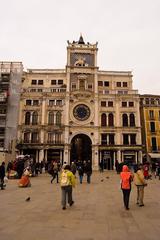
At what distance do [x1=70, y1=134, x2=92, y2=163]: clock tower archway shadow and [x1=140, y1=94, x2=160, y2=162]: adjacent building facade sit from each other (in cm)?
1219

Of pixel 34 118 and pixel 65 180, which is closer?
pixel 65 180

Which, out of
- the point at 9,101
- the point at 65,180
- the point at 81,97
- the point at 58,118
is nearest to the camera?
the point at 65,180

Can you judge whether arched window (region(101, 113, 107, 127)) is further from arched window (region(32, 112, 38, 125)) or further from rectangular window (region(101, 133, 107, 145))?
arched window (region(32, 112, 38, 125))

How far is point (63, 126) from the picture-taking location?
4800cm

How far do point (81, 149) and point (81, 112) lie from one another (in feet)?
27.5

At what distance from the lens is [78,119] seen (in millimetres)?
49250

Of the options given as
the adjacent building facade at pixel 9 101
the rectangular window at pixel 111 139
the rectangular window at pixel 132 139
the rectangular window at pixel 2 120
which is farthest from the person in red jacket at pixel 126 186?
the rectangular window at pixel 132 139

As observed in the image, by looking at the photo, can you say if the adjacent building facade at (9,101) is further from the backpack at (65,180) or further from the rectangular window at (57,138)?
the backpack at (65,180)

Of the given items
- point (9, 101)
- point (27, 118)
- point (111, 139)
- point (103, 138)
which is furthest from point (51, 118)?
point (111, 139)

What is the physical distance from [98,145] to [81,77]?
16088 millimetres

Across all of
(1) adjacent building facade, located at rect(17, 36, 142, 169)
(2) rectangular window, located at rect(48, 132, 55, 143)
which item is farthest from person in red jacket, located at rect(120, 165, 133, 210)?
(2) rectangular window, located at rect(48, 132, 55, 143)

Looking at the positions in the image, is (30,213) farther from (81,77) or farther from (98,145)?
(81,77)

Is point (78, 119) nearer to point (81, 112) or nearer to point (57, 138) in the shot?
point (81, 112)

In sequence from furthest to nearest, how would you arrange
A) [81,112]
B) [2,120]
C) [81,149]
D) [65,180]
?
[81,149] < [81,112] < [2,120] < [65,180]
